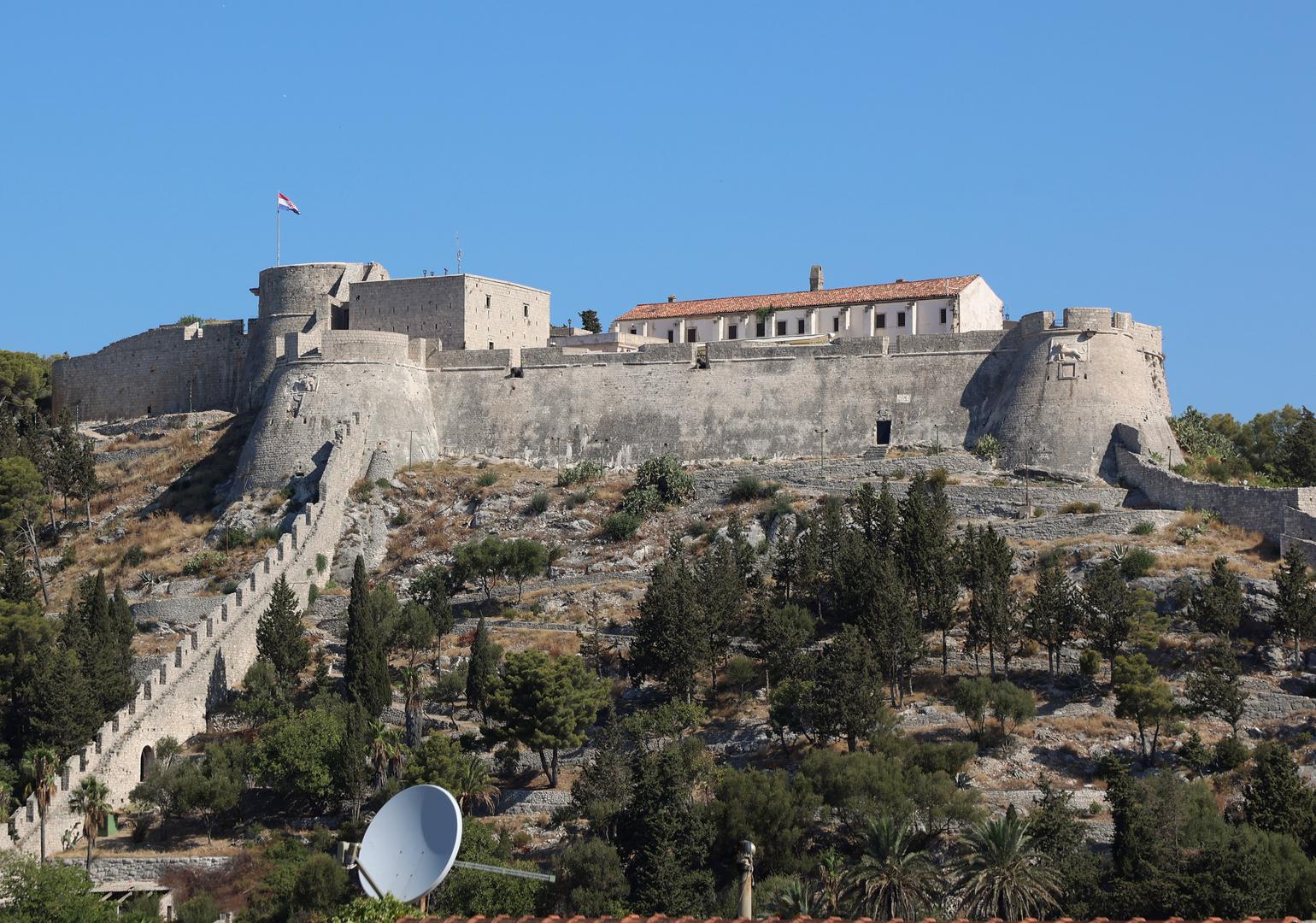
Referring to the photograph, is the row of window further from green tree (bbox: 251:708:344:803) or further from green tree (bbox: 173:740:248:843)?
green tree (bbox: 173:740:248:843)

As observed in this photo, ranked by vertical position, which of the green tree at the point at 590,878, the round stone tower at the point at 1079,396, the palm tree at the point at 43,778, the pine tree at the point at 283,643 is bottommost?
the green tree at the point at 590,878

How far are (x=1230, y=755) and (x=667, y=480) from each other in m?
26.4

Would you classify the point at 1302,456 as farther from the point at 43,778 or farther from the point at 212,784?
the point at 43,778

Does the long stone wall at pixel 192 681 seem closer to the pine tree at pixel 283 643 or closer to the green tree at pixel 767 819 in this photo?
the pine tree at pixel 283 643

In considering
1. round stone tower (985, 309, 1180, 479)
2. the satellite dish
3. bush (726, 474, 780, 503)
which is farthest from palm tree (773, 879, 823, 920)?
round stone tower (985, 309, 1180, 479)

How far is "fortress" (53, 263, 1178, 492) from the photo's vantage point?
2633 inches

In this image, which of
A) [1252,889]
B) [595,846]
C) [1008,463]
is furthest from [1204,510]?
[595,846]

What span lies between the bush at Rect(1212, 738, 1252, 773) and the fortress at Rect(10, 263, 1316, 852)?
11.9m

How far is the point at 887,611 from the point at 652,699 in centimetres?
759

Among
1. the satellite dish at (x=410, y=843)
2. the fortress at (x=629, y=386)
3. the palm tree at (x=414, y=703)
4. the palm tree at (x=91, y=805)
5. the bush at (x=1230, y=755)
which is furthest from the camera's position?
the fortress at (x=629, y=386)

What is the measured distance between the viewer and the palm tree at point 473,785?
48062mm

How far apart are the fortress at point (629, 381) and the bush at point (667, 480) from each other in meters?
3.63

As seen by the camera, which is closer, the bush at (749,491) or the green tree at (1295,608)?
the green tree at (1295,608)

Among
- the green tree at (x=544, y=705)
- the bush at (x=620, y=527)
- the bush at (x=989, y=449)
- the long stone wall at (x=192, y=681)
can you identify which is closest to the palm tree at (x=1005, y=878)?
the green tree at (x=544, y=705)
